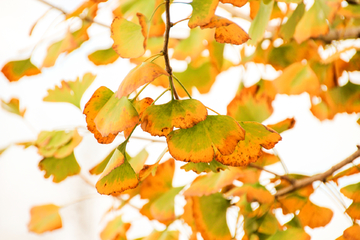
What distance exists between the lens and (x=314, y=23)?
0.27m

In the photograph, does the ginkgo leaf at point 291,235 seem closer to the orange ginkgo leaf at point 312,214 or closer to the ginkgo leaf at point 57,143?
the orange ginkgo leaf at point 312,214

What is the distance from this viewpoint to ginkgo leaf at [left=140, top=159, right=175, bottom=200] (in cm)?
35

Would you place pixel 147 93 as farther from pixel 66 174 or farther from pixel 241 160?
pixel 241 160

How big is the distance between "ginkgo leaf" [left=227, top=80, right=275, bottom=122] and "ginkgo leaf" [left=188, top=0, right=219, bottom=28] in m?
0.16

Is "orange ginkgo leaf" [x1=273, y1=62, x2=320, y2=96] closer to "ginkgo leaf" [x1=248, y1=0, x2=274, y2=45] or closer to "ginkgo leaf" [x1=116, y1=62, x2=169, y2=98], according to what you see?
"ginkgo leaf" [x1=248, y1=0, x2=274, y2=45]

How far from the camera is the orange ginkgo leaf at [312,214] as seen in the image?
34cm

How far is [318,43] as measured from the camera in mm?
416

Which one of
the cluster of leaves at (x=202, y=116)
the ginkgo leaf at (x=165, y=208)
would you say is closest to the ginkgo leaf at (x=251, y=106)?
the cluster of leaves at (x=202, y=116)

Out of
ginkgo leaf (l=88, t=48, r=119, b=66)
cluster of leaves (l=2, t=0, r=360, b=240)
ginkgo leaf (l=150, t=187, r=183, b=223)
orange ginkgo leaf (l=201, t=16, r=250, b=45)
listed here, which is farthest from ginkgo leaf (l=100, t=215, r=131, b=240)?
orange ginkgo leaf (l=201, t=16, r=250, b=45)

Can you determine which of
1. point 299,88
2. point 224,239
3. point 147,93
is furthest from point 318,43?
point 147,93

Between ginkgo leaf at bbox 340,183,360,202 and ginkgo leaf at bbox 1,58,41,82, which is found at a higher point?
ginkgo leaf at bbox 1,58,41,82

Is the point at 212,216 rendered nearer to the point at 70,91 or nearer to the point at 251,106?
the point at 251,106

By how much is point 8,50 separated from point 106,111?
1.01m

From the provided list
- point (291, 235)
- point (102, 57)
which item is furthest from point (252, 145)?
point (102, 57)
